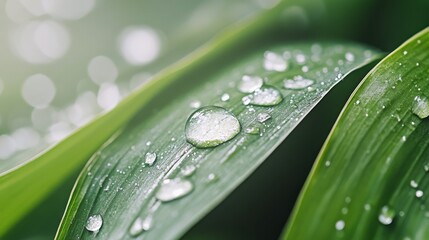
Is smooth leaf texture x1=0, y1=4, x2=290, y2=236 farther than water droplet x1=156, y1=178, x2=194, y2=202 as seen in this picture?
Yes

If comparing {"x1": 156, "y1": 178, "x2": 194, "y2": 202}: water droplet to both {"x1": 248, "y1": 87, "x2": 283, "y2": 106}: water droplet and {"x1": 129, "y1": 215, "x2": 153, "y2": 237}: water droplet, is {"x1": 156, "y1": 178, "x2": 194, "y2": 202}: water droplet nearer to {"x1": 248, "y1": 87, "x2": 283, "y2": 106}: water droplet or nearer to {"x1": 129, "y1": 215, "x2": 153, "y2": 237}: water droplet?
{"x1": 129, "y1": 215, "x2": 153, "y2": 237}: water droplet

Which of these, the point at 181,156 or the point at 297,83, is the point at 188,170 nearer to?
the point at 181,156

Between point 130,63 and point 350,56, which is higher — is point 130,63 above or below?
below

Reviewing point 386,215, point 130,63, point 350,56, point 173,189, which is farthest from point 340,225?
point 130,63

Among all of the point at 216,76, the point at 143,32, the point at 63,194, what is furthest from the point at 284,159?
the point at 143,32

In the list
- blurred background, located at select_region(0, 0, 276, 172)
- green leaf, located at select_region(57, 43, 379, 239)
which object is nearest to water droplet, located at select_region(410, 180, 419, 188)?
green leaf, located at select_region(57, 43, 379, 239)
